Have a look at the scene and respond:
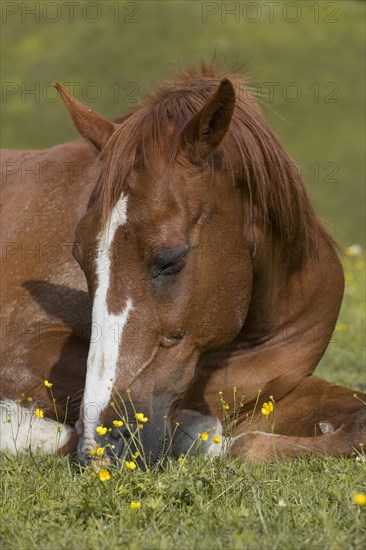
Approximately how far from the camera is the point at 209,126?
445 cm

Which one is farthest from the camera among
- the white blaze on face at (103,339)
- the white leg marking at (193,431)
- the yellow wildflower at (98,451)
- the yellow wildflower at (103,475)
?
the white leg marking at (193,431)

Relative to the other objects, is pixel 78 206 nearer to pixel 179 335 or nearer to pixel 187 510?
pixel 179 335

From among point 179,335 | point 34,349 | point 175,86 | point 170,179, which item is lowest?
point 34,349

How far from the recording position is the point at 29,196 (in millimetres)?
6031

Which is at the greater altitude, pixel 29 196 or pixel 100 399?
pixel 29 196

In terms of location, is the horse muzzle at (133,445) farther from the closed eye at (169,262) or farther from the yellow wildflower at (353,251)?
the yellow wildflower at (353,251)

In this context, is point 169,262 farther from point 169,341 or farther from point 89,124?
point 89,124

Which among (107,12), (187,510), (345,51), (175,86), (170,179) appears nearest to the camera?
(187,510)

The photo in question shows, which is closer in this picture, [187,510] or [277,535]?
[277,535]

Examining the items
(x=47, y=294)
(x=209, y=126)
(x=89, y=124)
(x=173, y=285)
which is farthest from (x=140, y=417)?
(x=47, y=294)

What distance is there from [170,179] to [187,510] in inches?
59.8

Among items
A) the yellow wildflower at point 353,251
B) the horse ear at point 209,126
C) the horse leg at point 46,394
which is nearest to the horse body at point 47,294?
the horse leg at point 46,394

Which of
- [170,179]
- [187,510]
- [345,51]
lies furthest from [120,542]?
[345,51]

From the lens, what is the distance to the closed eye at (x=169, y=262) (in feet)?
14.0
